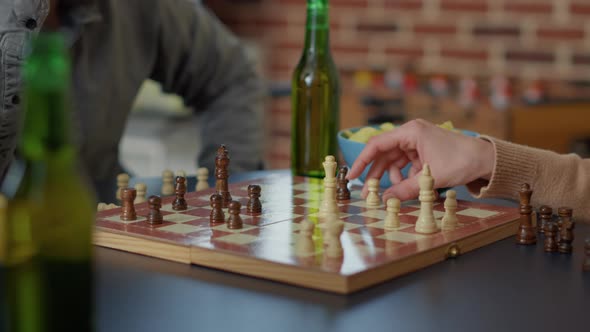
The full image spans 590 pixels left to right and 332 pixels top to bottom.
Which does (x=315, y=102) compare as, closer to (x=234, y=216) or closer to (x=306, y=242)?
(x=234, y=216)

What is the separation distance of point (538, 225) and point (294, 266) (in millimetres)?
460

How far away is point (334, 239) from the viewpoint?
905 mm

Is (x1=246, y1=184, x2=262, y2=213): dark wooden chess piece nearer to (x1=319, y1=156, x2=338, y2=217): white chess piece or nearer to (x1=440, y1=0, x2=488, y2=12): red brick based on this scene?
(x1=319, y1=156, x2=338, y2=217): white chess piece

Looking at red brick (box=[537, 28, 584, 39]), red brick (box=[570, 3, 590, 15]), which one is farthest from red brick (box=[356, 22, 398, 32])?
red brick (box=[570, 3, 590, 15])

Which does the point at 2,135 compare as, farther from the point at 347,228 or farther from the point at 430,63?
the point at 430,63

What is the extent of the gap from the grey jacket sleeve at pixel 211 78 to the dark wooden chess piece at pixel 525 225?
1089 millimetres

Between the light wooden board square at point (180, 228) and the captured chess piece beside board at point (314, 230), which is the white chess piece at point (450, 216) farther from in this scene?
the light wooden board square at point (180, 228)

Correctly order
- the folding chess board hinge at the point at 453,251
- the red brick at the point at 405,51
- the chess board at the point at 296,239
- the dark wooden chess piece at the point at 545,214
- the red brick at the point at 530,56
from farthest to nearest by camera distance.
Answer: the red brick at the point at 405,51
the red brick at the point at 530,56
the dark wooden chess piece at the point at 545,214
the folding chess board hinge at the point at 453,251
the chess board at the point at 296,239

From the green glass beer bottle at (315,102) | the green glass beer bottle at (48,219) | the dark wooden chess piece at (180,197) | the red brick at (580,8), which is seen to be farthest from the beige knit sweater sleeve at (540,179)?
the red brick at (580,8)

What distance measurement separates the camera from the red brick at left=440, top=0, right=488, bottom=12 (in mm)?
3824

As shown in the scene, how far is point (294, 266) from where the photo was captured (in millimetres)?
863

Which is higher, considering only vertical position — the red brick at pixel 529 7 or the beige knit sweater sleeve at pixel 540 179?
the red brick at pixel 529 7

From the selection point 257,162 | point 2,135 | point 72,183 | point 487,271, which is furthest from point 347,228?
point 257,162

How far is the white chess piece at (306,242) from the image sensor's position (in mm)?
902
